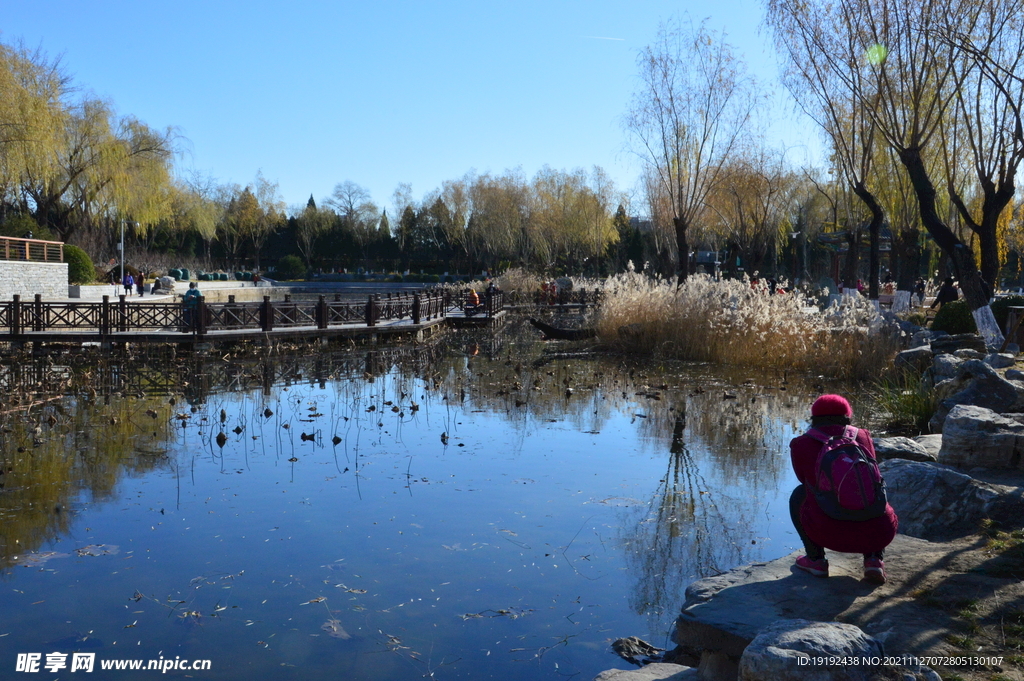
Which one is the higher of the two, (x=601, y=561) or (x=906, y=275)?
(x=906, y=275)

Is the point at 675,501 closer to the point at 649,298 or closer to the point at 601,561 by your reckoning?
the point at 601,561

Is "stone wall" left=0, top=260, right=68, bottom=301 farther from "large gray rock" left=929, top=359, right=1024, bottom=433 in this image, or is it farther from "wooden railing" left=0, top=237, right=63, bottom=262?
"large gray rock" left=929, top=359, right=1024, bottom=433

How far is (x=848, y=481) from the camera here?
14.1 ft

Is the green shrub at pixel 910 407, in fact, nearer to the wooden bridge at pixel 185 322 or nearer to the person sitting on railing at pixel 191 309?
the wooden bridge at pixel 185 322

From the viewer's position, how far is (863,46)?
15117 mm

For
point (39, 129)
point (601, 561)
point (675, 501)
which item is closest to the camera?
point (601, 561)

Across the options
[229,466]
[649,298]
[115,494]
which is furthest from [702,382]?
[115,494]

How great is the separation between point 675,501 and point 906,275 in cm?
2385

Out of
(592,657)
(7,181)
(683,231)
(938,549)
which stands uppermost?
(7,181)

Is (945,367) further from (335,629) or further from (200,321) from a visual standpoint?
(200,321)

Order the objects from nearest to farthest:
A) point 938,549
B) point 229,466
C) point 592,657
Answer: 1. point 592,657
2. point 938,549
3. point 229,466

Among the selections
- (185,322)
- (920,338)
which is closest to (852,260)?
(920,338)

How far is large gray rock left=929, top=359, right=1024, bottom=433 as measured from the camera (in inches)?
345

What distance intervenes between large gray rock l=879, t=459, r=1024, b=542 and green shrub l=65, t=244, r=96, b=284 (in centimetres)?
3502
